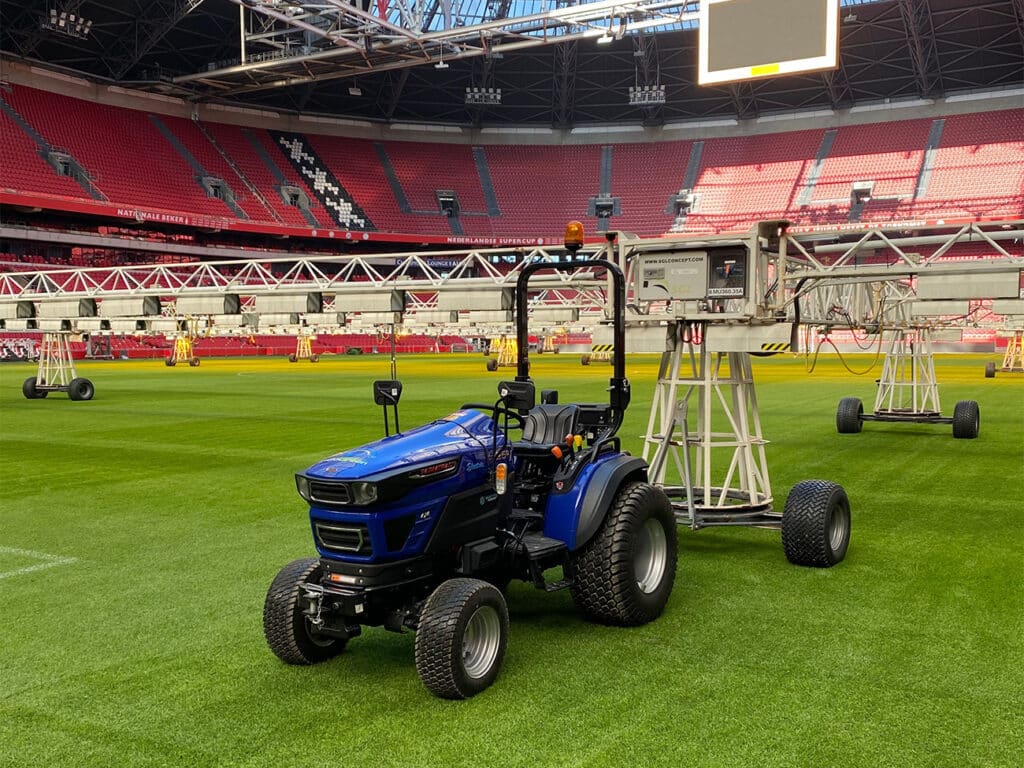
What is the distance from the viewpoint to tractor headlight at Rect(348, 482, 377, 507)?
A: 4.01 m

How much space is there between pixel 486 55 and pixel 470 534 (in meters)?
45.2

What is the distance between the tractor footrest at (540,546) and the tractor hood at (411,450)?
Answer: 2.08 feet

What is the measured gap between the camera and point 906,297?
49.0 feet

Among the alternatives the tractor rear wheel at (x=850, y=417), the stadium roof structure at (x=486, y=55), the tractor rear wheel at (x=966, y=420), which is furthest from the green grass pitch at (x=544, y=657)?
the stadium roof structure at (x=486, y=55)

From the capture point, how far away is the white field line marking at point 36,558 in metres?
6.67

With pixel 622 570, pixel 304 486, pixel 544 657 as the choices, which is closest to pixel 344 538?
pixel 304 486

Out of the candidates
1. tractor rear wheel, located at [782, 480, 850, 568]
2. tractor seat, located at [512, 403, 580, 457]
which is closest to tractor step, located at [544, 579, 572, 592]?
tractor seat, located at [512, 403, 580, 457]

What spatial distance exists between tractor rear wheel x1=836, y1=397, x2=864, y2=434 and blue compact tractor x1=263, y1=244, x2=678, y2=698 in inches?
428

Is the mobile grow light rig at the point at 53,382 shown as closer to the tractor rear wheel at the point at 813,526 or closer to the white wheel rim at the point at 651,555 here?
the tractor rear wheel at the point at 813,526

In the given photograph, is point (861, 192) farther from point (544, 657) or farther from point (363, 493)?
point (363, 493)

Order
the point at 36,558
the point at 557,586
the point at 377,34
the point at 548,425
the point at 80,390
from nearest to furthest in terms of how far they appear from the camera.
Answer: the point at 557,586, the point at 548,425, the point at 36,558, the point at 80,390, the point at 377,34

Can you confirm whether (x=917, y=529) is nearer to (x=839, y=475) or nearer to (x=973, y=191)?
(x=839, y=475)

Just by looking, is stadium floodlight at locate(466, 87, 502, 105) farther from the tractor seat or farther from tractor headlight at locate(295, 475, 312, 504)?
tractor headlight at locate(295, 475, 312, 504)

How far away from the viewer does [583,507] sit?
16.5ft
